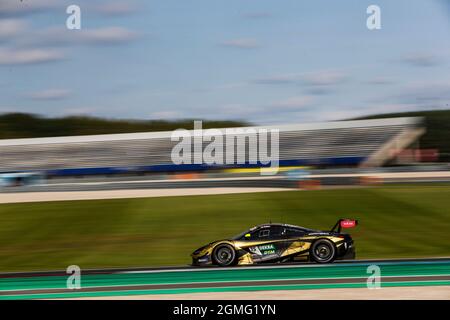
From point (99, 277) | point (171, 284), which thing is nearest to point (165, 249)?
point (99, 277)

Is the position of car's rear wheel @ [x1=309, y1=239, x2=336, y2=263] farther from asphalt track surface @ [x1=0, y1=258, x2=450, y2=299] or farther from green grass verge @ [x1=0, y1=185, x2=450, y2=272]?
green grass verge @ [x1=0, y1=185, x2=450, y2=272]

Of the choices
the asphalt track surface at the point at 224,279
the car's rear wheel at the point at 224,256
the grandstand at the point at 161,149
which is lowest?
the asphalt track surface at the point at 224,279

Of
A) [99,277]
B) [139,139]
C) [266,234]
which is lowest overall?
[99,277]

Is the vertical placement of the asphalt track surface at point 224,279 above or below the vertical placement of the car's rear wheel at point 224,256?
below

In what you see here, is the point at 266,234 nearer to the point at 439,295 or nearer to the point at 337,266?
the point at 337,266

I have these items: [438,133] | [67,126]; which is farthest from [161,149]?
[438,133]

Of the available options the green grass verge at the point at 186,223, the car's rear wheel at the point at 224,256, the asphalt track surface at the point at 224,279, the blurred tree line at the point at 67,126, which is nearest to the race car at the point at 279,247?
the car's rear wheel at the point at 224,256

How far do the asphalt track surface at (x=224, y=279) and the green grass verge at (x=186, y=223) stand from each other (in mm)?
2058

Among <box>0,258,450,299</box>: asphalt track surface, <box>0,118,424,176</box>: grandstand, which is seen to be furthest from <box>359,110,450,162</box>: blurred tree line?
<box>0,258,450,299</box>: asphalt track surface

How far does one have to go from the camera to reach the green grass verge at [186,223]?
53.3 ft

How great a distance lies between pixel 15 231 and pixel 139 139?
14780 mm

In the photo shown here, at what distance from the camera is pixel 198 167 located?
34.5 meters

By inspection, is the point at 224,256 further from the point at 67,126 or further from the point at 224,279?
the point at 67,126

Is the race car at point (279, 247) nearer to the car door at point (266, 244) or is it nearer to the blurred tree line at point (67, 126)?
the car door at point (266, 244)
